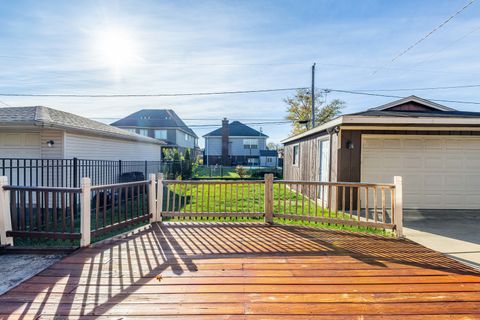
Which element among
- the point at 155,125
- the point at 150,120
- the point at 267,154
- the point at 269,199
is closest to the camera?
the point at 269,199

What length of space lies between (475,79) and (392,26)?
964 cm

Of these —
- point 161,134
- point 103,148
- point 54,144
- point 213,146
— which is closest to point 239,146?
point 213,146

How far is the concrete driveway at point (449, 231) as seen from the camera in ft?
12.8

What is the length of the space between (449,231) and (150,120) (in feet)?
92.9

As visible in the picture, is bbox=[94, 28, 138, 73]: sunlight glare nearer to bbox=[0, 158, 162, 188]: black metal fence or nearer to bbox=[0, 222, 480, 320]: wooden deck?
bbox=[0, 158, 162, 188]: black metal fence

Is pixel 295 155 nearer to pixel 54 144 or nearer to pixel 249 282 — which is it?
pixel 54 144

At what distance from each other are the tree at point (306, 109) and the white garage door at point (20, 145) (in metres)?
19.5

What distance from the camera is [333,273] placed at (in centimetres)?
304

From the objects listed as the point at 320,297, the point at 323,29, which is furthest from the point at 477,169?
the point at 320,297

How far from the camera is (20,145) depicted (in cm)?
755

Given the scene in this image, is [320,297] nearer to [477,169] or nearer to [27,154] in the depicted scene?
[477,169]

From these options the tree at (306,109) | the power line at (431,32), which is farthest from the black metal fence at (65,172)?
the tree at (306,109)

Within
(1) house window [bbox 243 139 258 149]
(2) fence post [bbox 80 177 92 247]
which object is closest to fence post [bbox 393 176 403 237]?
(2) fence post [bbox 80 177 92 247]

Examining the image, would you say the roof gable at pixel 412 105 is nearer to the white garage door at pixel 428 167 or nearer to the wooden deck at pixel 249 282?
the white garage door at pixel 428 167
